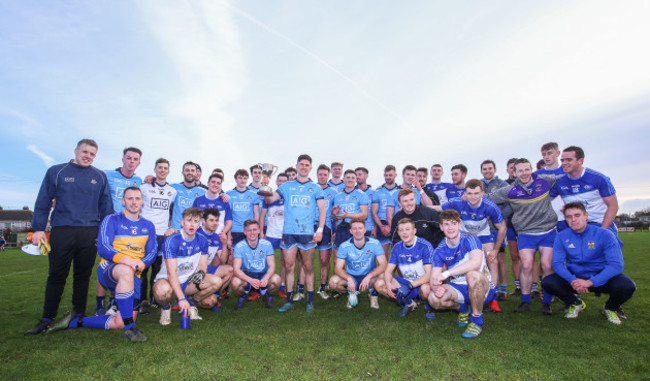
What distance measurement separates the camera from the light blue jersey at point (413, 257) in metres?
4.64

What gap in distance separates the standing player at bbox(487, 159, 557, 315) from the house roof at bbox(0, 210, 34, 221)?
251 feet

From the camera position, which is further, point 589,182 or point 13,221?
point 13,221

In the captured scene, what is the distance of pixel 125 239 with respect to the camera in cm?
420

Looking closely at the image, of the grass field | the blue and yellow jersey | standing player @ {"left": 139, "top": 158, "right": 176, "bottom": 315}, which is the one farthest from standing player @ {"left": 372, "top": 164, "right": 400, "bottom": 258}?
the blue and yellow jersey

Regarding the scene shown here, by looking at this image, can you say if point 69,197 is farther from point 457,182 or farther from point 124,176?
point 457,182

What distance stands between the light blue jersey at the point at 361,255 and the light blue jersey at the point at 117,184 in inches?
137

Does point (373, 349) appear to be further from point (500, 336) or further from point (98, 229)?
point (98, 229)

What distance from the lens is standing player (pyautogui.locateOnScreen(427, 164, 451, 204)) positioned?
23.6 feet

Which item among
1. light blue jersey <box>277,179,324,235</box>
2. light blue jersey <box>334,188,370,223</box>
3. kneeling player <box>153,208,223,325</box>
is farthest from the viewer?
light blue jersey <box>334,188,370,223</box>

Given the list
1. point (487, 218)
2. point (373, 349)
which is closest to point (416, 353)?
point (373, 349)

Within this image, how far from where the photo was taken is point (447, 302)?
161 inches

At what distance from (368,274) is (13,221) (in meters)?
77.7

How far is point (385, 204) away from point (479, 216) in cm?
205

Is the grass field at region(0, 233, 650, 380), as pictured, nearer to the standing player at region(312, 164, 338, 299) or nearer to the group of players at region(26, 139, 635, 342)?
the group of players at region(26, 139, 635, 342)
